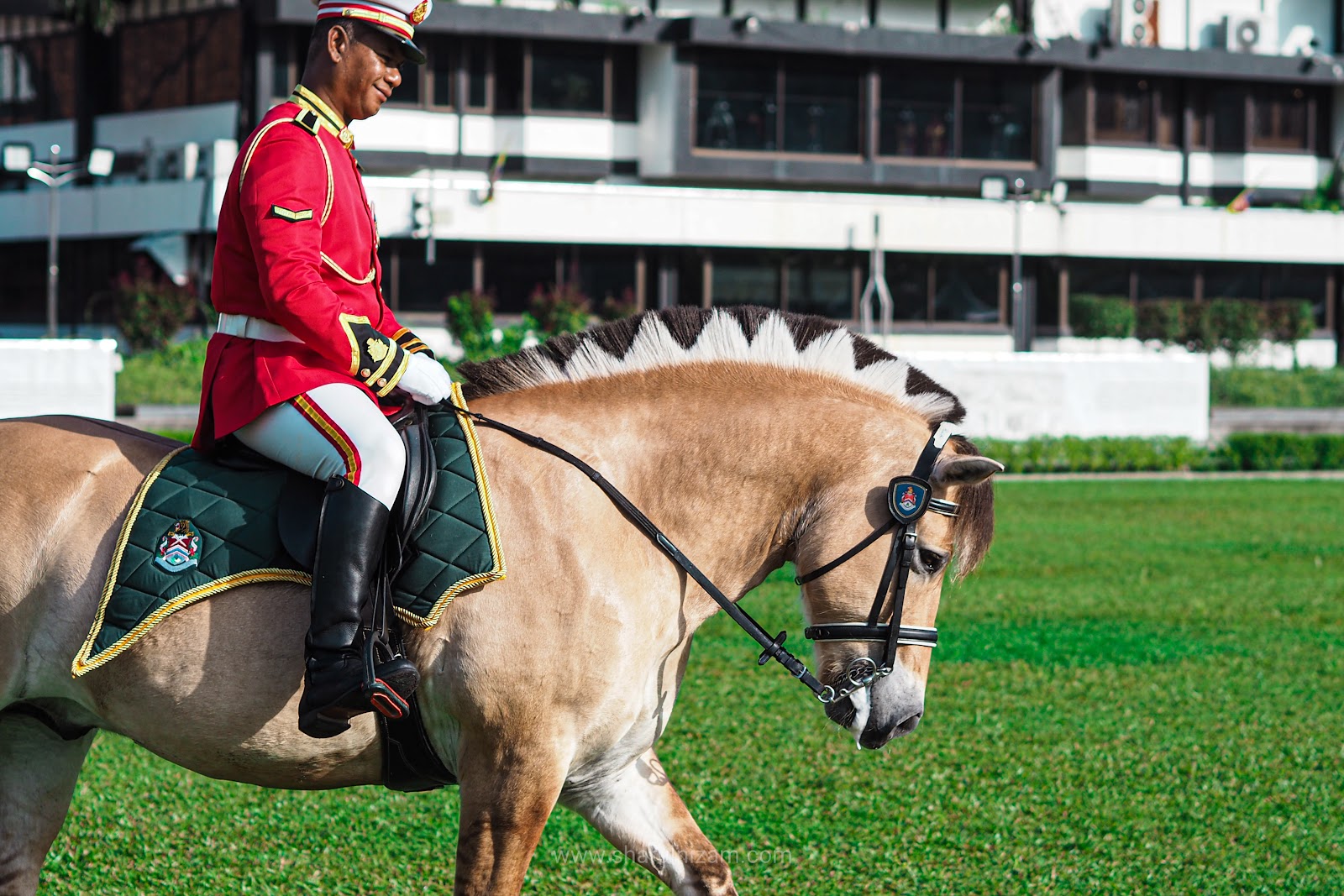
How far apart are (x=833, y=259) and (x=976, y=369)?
51.9 feet

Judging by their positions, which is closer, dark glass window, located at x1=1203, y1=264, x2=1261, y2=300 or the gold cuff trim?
the gold cuff trim

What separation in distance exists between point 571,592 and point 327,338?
923 millimetres

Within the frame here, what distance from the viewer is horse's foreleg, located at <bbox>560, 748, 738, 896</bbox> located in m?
4.36

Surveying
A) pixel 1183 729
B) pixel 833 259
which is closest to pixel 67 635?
pixel 1183 729

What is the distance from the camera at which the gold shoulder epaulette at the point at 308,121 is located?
414 centimetres

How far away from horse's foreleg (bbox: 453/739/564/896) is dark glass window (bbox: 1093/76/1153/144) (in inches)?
1749

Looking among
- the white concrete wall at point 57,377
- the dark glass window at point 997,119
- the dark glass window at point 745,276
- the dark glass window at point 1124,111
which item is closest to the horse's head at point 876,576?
the white concrete wall at point 57,377

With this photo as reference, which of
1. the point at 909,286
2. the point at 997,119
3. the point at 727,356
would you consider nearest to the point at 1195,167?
the point at 997,119

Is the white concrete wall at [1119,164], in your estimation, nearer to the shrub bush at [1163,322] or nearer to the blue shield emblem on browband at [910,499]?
the shrub bush at [1163,322]

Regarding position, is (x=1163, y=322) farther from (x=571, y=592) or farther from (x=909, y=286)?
(x=571, y=592)

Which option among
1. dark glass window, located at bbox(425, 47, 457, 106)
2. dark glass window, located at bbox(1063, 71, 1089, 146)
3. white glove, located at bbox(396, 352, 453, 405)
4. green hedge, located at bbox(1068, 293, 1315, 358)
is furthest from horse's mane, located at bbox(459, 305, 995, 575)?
dark glass window, located at bbox(1063, 71, 1089, 146)

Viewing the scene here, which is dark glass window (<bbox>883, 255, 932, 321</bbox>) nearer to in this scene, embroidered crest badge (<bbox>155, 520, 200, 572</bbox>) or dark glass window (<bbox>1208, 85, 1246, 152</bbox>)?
dark glass window (<bbox>1208, 85, 1246, 152</bbox>)

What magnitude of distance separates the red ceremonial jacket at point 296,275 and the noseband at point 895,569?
1.40 meters

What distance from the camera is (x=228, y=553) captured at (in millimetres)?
4059
